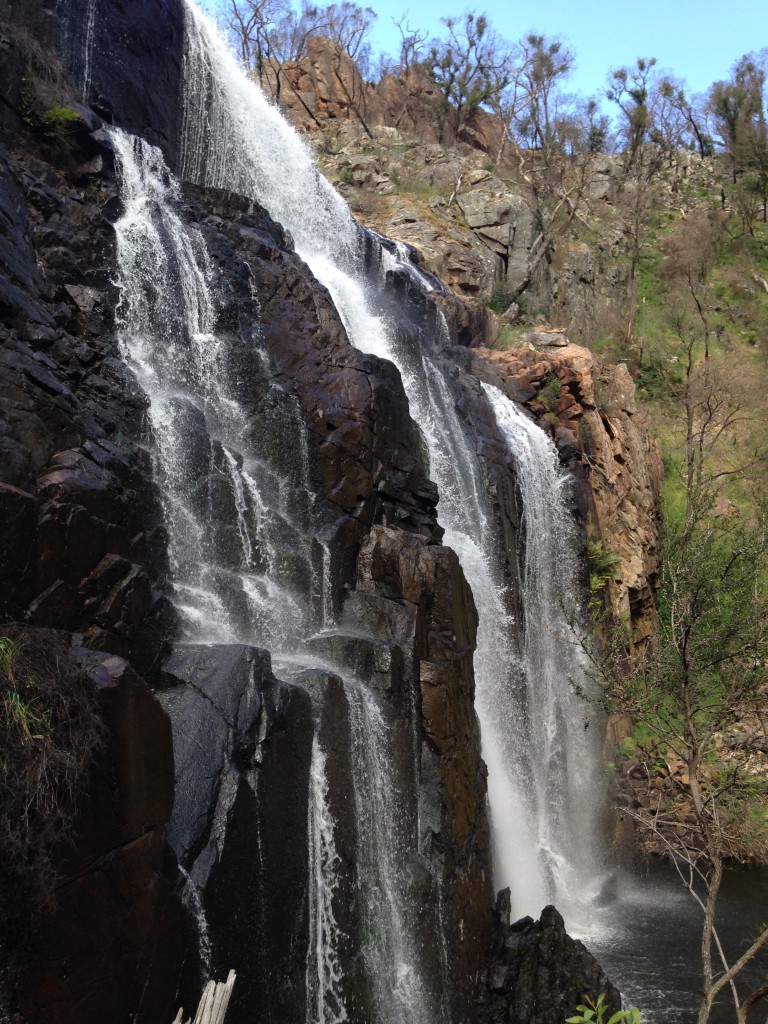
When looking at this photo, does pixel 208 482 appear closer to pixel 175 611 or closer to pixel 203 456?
pixel 203 456

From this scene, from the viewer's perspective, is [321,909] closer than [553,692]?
Yes

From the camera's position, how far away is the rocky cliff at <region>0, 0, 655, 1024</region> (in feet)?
20.5

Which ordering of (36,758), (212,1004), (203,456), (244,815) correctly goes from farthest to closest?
1. (203,456)
2. (244,815)
3. (36,758)
4. (212,1004)

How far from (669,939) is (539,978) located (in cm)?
421

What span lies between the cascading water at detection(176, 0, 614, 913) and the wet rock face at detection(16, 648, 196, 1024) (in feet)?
24.3

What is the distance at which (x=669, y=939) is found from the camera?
13.0m

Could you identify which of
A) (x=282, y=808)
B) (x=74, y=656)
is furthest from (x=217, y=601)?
(x=74, y=656)

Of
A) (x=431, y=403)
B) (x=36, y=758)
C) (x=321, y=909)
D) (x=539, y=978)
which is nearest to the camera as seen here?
(x=36, y=758)

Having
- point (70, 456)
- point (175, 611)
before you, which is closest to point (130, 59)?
point (70, 456)

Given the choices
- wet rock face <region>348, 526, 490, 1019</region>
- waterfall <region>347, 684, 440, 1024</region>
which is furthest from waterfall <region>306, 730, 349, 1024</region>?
wet rock face <region>348, 526, 490, 1019</region>

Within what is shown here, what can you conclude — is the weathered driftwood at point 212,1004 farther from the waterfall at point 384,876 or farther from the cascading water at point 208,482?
the waterfall at point 384,876

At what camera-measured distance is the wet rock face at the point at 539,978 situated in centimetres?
968

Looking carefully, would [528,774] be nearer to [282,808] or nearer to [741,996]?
[741,996]

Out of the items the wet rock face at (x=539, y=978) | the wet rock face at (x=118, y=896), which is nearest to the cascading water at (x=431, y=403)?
the wet rock face at (x=539, y=978)
